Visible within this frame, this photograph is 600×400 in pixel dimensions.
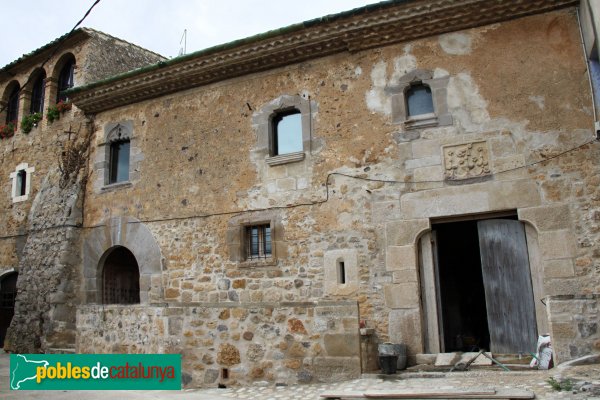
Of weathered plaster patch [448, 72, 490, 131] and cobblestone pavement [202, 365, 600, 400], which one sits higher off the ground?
weathered plaster patch [448, 72, 490, 131]

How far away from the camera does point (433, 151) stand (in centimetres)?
802

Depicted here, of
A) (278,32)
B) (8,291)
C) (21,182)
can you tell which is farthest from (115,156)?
(8,291)

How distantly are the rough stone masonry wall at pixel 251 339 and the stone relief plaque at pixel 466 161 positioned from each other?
2597 millimetres

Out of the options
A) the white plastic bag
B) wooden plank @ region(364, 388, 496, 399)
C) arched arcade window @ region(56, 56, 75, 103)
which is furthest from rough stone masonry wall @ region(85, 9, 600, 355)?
arched arcade window @ region(56, 56, 75, 103)

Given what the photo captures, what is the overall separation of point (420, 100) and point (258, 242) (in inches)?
144

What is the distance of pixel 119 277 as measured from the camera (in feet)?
37.6

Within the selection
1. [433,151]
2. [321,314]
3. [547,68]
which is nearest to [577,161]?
[547,68]

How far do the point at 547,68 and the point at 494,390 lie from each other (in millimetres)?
4845

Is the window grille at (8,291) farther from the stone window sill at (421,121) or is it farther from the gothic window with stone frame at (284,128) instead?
the stone window sill at (421,121)

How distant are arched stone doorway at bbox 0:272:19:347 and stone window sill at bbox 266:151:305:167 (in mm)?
8084

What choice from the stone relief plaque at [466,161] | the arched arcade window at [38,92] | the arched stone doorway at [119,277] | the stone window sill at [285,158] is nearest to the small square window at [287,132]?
the stone window sill at [285,158]

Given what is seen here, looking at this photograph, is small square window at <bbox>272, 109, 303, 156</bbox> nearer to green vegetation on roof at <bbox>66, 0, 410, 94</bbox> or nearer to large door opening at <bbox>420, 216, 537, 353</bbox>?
green vegetation on roof at <bbox>66, 0, 410, 94</bbox>

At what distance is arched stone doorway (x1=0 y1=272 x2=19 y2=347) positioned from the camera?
13047 millimetres

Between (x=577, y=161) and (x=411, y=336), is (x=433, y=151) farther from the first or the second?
(x=411, y=336)
